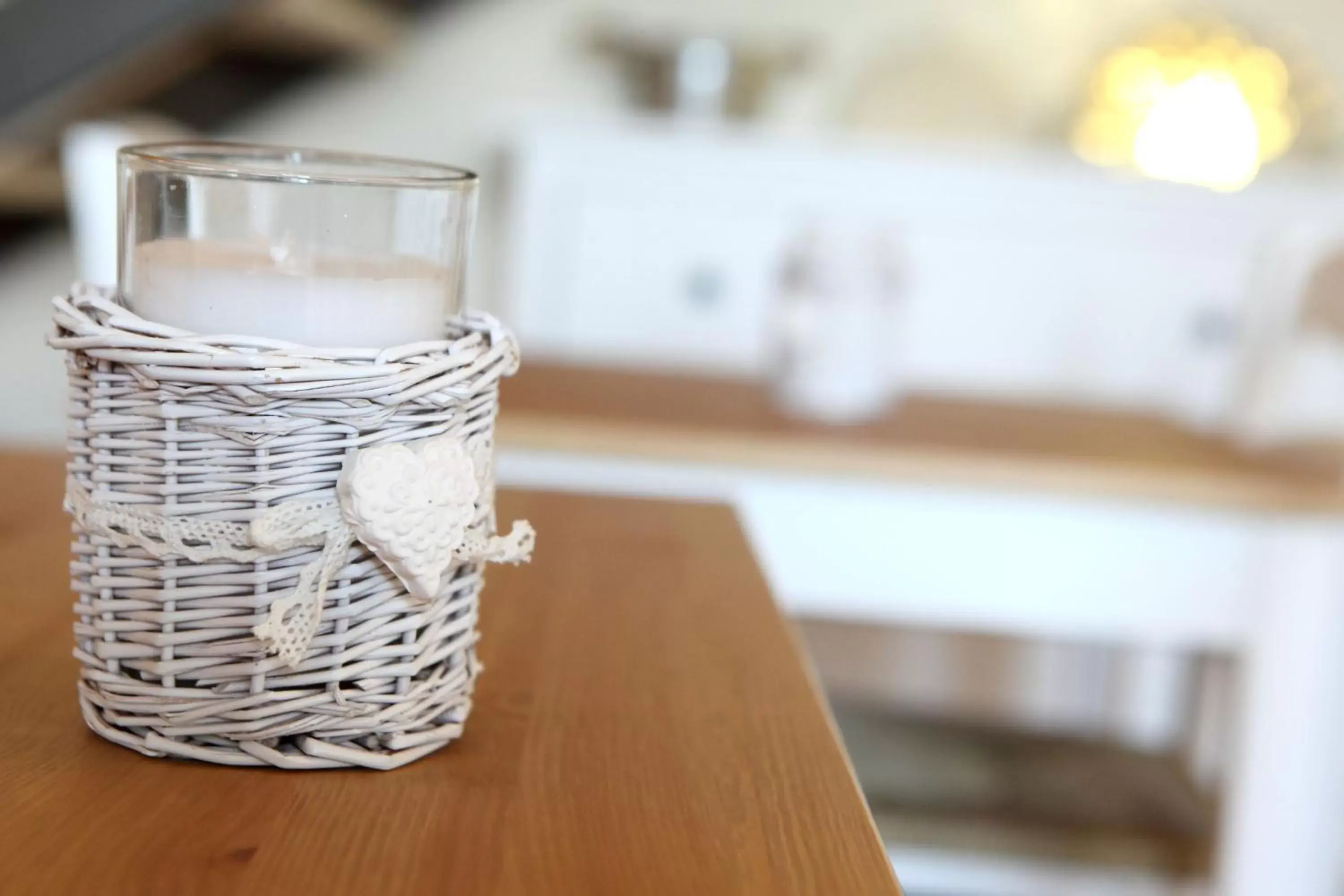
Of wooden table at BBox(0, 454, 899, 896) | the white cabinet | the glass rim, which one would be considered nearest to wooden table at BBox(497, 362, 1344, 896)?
wooden table at BBox(0, 454, 899, 896)

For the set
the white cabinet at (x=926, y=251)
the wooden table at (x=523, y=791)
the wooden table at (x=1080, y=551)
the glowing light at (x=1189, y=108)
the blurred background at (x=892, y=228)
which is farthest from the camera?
the glowing light at (x=1189, y=108)

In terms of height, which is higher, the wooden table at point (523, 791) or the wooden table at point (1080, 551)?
the wooden table at point (523, 791)

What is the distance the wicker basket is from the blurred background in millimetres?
826

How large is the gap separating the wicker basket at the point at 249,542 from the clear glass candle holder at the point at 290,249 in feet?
0.07

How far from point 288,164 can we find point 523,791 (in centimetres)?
26

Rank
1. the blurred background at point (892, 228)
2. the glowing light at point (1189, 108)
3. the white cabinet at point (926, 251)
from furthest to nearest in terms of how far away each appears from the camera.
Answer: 1. the glowing light at point (1189, 108)
2. the white cabinet at point (926, 251)
3. the blurred background at point (892, 228)

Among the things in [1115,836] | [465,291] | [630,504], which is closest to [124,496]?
[465,291]

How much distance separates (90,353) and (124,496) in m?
0.05

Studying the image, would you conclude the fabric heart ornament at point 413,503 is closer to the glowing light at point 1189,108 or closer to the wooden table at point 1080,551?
the wooden table at point 1080,551

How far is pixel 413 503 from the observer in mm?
409

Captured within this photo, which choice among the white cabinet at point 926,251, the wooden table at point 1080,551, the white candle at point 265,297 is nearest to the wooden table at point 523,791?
the white candle at point 265,297

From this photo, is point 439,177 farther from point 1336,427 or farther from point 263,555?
point 1336,427

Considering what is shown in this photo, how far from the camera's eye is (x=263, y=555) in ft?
1.34

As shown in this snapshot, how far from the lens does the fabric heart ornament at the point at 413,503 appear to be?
40cm
